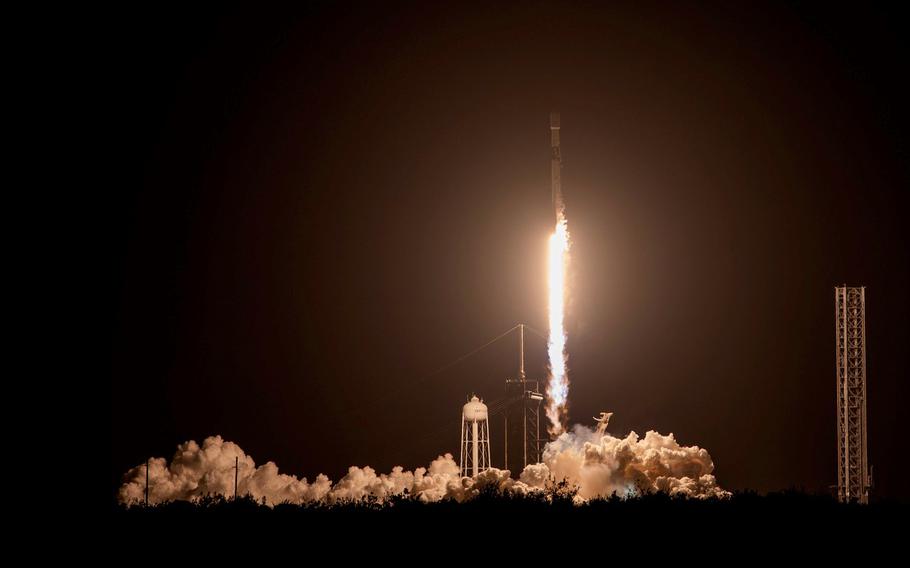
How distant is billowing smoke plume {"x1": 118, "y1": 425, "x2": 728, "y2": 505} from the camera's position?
56250 millimetres

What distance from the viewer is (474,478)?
56531 millimetres

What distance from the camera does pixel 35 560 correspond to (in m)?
31.8

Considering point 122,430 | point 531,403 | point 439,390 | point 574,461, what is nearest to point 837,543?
point 574,461

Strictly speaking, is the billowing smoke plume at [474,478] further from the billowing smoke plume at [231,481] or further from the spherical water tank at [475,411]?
the spherical water tank at [475,411]

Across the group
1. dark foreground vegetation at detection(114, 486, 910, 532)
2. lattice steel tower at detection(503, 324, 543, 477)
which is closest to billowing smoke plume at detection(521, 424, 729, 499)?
lattice steel tower at detection(503, 324, 543, 477)

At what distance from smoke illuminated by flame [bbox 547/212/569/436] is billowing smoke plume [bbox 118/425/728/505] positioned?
171 centimetres

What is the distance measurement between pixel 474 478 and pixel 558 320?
45.0ft

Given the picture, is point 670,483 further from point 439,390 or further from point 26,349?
point 26,349

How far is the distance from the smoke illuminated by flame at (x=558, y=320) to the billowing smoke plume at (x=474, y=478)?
171 centimetres

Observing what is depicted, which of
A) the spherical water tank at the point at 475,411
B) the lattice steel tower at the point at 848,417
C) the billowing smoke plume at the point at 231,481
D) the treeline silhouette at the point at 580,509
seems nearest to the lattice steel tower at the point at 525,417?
the spherical water tank at the point at 475,411

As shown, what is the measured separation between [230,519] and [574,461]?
27438mm

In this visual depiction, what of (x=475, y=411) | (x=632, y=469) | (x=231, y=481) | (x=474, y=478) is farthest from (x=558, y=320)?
(x=231, y=481)

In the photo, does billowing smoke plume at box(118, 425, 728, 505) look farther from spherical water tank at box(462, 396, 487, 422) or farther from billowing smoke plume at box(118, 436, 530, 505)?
spherical water tank at box(462, 396, 487, 422)

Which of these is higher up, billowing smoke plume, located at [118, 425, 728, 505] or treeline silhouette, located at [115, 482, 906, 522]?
billowing smoke plume, located at [118, 425, 728, 505]
